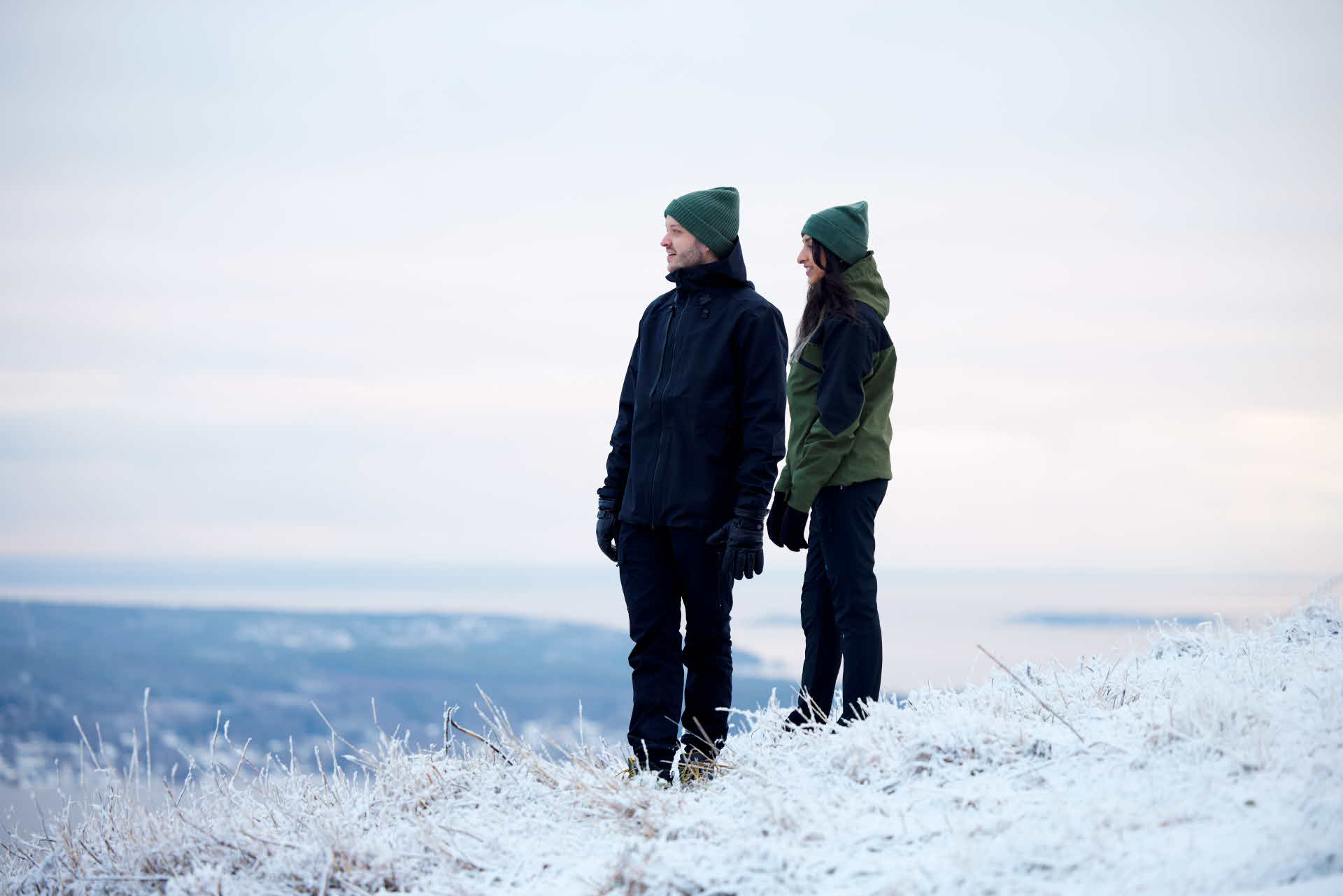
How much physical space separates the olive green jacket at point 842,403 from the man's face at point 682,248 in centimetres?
63

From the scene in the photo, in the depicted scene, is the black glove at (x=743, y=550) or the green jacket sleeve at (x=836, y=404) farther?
the green jacket sleeve at (x=836, y=404)

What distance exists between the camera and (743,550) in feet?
15.0

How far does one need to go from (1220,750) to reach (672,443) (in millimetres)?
2382

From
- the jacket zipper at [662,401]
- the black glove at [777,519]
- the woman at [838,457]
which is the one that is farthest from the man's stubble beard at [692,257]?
the black glove at [777,519]

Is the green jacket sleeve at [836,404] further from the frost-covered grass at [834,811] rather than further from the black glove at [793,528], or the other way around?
the frost-covered grass at [834,811]

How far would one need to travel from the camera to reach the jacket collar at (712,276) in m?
4.94

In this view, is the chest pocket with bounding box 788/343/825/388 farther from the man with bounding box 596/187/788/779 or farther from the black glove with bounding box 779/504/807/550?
the black glove with bounding box 779/504/807/550

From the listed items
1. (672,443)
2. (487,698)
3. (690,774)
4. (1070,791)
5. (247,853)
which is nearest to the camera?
(1070,791)

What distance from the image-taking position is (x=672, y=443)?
186 inches

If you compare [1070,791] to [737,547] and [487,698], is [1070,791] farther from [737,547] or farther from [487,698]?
[487,698]

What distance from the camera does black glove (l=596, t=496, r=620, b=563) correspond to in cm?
516

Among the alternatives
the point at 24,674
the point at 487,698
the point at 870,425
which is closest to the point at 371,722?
the point at 487,698

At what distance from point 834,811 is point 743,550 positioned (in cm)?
130

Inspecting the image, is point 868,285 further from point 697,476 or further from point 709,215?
point 697,476
